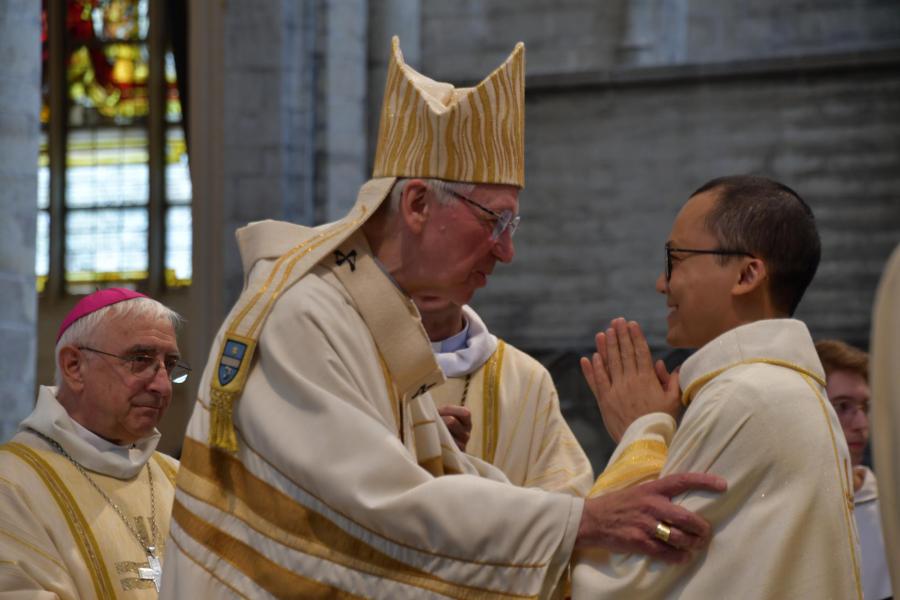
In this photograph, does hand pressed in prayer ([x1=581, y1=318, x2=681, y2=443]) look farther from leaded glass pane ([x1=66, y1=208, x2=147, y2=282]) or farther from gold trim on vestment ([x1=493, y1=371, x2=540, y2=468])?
leaded glass pane ([x1=66, y1=208, x2=147, y2=282])

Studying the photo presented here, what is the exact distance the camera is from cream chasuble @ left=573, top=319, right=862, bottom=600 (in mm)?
2900

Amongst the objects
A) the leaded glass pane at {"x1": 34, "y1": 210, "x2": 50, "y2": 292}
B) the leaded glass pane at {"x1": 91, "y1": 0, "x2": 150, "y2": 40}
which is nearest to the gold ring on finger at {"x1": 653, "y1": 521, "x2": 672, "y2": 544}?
the leaded glass pane at {"x1": 34, "y1": 210, "x2": 50, "y2": 292}

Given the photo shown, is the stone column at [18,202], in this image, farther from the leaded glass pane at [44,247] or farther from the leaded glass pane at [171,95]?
the leaded glass pane at [44,247]

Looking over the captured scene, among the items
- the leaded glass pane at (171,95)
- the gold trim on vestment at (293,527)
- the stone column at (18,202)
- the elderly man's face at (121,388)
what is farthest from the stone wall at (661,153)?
the gold trim on vestment at (293,527)

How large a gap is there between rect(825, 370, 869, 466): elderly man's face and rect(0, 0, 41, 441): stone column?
379 cm

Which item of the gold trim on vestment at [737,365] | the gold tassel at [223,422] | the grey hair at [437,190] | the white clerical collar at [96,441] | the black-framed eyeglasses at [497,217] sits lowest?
the white clerical collar at [96,441]

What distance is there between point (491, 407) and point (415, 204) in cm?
136

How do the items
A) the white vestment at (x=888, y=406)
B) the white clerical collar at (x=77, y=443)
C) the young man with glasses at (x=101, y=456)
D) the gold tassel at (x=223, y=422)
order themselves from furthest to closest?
the white clerical collar at (x=77, y=443)
the young man with glasses at (x=101, y=456)
the gold tassel at (x=223, y=422)
the white vestment at (x=888, y=406)

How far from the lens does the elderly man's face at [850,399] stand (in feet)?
17.7

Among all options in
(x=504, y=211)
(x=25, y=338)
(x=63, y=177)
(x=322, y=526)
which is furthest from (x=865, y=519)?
(x=63, y=177)

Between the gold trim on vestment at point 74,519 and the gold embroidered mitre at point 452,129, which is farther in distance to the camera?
the gold trim on vestment at point 74,519

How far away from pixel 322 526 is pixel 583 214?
737 cm

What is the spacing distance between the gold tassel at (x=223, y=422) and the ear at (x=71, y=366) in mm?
1445

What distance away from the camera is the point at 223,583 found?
297cm
